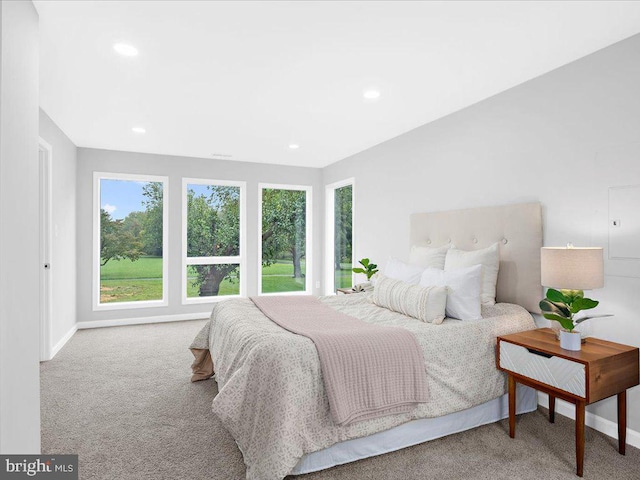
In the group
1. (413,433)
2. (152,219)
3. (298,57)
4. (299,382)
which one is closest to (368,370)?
(299,382)

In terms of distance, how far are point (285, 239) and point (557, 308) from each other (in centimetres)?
470

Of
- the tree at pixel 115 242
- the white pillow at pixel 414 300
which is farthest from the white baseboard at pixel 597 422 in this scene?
the tree at pixel 115 242

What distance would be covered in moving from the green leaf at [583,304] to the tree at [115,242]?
544 centimetres

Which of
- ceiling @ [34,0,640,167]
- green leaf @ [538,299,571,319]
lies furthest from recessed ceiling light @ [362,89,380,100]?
green leaf @ [538,299,571,319]

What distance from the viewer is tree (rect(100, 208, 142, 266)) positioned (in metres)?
5.48

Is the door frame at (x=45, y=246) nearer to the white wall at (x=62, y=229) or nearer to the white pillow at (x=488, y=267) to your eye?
the white wall at (x=62, y=229)

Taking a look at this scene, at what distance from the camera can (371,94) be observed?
10.7ft

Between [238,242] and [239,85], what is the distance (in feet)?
11.3

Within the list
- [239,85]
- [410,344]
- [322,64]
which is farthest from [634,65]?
[239,85]

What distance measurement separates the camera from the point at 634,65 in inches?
92.8

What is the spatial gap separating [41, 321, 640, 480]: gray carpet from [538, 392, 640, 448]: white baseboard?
6 centimetres

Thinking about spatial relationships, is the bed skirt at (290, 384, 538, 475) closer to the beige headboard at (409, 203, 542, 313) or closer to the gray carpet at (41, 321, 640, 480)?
the gray carpet at (41, 321, 640, 480)

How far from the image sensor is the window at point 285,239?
639 centimetres

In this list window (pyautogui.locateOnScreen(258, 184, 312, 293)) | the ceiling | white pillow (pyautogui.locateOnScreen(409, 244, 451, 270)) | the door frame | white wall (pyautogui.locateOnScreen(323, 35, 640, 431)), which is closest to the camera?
the ceiling
